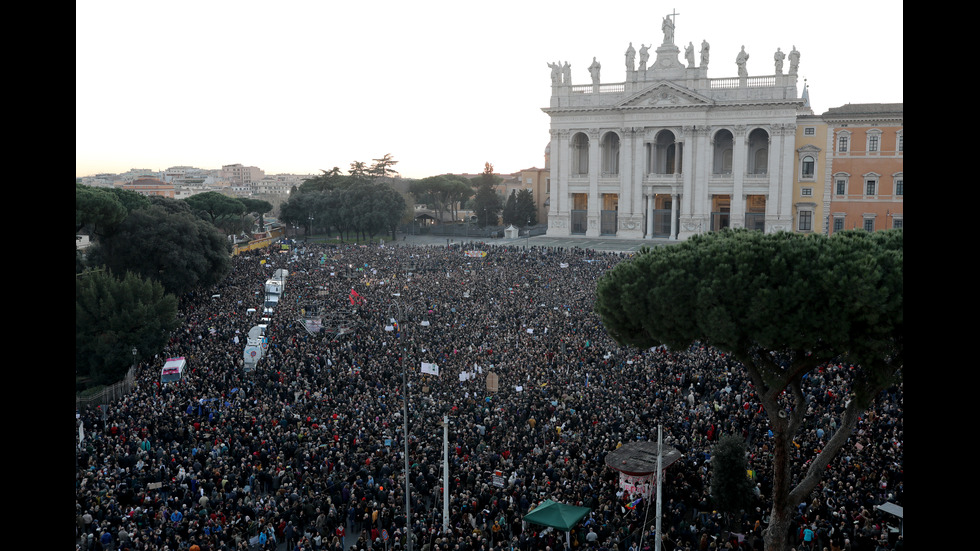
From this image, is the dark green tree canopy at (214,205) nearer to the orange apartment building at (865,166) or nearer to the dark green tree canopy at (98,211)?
the dark green tree canopy at (98,211)

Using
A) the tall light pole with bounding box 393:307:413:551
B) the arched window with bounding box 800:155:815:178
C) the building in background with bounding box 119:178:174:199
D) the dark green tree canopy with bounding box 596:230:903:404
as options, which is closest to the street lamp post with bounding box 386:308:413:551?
the tall light pole with bounding box 393:307:413:551

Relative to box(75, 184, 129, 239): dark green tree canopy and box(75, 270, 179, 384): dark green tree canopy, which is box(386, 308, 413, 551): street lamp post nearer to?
box(75, 270, 179, 384): dark green tree canopy

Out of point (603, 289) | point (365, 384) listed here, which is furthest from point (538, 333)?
point (603, 289)

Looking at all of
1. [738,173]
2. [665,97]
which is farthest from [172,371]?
[738,173]

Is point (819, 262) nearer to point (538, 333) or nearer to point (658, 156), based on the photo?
point (538, 333)

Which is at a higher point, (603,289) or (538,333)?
(603,289)

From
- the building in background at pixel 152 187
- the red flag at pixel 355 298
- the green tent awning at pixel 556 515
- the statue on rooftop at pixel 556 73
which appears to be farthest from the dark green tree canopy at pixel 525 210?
the building in background at pixel 152 187
